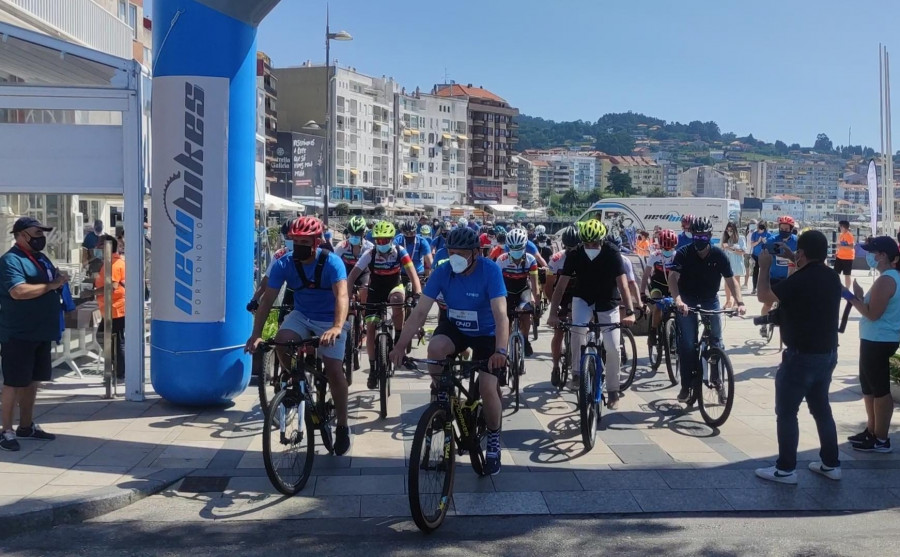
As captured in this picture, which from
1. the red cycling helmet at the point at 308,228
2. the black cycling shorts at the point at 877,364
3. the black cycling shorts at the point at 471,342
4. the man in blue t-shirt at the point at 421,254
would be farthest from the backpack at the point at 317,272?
the man in blue t-shirt at the point at 421,254

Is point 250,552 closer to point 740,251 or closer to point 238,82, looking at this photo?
point 238,82

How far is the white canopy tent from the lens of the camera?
8320mm

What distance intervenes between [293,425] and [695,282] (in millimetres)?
4551

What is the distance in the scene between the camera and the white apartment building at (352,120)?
10388 centimetres

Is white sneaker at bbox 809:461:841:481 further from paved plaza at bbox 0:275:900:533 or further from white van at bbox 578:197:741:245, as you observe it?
white van at bbox 578:197:741:245

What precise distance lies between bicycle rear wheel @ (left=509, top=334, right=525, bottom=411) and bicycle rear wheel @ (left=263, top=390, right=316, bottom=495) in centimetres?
330

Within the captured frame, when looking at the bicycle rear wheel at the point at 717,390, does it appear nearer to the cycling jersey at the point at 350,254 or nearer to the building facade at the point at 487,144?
the cycling jersey at the point at 350,254

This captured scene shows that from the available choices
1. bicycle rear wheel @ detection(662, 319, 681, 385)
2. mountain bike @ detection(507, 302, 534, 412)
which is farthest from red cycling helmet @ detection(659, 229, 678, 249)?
mountain bike @ detection(507, 302, 534, 412)

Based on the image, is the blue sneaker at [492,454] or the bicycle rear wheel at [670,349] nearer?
the blue sneaker at [492,454]

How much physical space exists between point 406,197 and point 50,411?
397 ft

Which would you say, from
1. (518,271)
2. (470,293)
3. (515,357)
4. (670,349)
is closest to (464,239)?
(470,293)

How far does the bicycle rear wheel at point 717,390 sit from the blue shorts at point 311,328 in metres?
3.48

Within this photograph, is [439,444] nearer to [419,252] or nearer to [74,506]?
[74,506]

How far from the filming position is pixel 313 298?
677 centimetres
